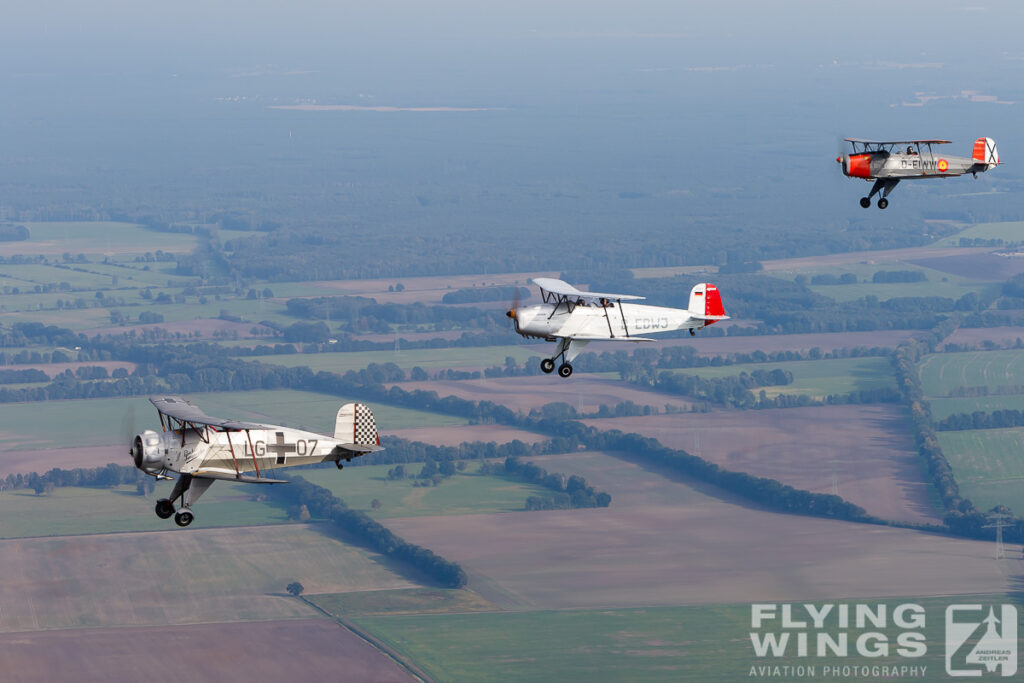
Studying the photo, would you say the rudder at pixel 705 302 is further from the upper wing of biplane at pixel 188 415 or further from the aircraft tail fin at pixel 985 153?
the upper wing of biplane at pixel 188 415

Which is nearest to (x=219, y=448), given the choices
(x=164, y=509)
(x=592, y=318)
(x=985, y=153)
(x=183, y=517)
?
(x=164, y=509)

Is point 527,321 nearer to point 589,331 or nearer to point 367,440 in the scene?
point 589,331

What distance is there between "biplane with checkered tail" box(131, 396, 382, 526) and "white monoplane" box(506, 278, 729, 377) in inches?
440

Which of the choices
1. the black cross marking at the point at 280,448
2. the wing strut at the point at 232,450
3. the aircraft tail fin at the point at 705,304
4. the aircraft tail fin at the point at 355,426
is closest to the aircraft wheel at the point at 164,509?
the wing strut at the point at 232,450

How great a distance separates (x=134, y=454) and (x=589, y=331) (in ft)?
84.0

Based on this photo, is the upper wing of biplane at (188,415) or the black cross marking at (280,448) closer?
the upper wing of biplane at (188,415)

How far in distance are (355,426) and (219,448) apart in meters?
6.87

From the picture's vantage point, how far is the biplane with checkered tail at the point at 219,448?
7831 centimetres

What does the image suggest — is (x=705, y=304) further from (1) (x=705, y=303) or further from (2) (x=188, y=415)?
(2) (x=188, y=415)

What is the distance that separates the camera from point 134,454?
78188 millimetres

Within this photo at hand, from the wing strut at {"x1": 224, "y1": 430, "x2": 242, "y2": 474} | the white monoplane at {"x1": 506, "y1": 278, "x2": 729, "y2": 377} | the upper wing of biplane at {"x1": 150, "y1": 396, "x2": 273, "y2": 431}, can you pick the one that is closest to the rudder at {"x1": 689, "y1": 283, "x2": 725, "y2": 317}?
the white monoplane at {"x1": 506, "y1": 278, "x2": 729, "y2": 377}

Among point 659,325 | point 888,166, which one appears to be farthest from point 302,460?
point 888,166

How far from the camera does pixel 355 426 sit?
82250 millimetres

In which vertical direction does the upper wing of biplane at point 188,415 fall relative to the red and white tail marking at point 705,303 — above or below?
below
